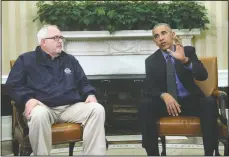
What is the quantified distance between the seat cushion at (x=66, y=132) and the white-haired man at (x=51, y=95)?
0.05 meters

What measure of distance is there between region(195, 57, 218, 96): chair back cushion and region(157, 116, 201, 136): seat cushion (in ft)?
1.62

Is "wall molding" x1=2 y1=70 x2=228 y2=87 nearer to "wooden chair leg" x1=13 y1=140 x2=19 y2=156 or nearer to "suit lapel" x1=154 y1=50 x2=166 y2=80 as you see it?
"suit lapel" x1=154 y1=50 x2=166 y2=80

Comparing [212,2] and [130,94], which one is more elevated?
[212,2]

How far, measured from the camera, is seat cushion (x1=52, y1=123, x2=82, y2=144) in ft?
8.37

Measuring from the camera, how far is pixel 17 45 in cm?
464

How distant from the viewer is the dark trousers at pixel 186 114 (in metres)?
2.62

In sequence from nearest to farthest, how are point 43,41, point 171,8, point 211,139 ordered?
point 211,139 < point 43,41 < point 171,8

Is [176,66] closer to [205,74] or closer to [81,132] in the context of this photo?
[205,74]

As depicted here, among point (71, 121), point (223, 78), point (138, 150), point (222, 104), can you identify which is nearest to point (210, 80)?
point (222, 104)

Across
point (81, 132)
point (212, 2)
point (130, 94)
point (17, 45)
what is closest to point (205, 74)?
point (81, 132)

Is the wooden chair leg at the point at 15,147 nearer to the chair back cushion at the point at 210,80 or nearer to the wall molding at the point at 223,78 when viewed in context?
the chair back cushion at the point at 210,80

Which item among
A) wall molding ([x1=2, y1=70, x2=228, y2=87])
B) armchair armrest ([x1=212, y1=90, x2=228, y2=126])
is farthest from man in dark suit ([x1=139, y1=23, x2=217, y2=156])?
wall molding ([x1=2, y1=70, x2=228, y2=87])

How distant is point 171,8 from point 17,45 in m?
2.03

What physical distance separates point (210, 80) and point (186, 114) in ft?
1.59
